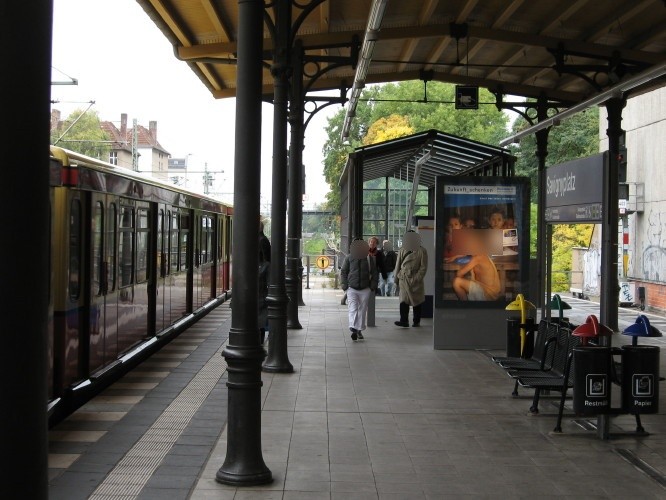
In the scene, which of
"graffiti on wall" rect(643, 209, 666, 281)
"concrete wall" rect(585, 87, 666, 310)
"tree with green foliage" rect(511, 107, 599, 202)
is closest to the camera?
"graffiti on wall" rect(643, 209, 666, 281)

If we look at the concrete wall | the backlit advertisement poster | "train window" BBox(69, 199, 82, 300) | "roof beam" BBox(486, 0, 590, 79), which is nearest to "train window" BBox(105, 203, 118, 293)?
"train window" BBox(69, 199, 82, 300)

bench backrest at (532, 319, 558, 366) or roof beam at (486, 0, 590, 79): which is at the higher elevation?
roof beam at (486, 0, 590, 79)

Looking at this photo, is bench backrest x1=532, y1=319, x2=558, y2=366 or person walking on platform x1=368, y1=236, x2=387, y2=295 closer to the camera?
bench backrest x1=532, y1=319, x2=558, y2=366

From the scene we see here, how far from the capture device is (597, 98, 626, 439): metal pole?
8.74 meters

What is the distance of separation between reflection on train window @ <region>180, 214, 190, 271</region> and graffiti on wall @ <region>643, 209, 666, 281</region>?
12.8m

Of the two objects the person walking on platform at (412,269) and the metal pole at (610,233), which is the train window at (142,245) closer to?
the person walking on platform at (412,269)

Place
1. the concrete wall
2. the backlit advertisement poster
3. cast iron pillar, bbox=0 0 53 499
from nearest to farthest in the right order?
cast iron pillar, bbox=0 0 53 499 < the backlit advertisement poster < the concrete wall

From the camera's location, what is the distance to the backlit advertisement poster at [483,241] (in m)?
13.3

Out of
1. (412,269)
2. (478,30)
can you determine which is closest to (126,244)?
(412,269)

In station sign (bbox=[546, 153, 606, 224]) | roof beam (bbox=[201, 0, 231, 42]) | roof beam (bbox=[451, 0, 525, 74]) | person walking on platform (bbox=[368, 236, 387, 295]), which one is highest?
roof beam (bbox=[451, 0, 525, 74])

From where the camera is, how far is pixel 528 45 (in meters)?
16.3

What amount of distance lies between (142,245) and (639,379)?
6700mm

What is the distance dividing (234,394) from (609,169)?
15.1 ft

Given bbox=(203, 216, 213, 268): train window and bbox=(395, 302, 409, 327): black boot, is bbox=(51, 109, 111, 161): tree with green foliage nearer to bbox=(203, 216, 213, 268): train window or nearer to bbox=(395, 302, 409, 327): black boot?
bbox=(203, 216, 213, 268): train window
